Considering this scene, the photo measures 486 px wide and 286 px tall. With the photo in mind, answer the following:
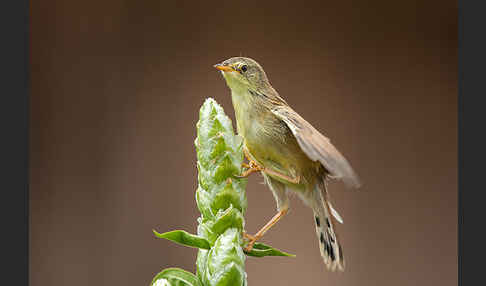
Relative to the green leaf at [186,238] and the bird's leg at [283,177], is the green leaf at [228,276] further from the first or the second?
the bird's leg at [283,177]

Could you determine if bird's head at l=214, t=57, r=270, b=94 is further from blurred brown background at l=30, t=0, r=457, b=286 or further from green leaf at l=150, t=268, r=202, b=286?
blurred brown background at l=30, t=0, r=457, b=286

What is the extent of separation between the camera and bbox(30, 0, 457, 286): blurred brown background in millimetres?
1578

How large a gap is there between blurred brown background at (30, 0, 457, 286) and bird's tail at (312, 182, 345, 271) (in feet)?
2.64

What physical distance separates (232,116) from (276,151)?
0.83 metres

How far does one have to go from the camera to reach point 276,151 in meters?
0.73

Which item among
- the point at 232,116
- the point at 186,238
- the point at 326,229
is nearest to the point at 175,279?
the point at 186,238

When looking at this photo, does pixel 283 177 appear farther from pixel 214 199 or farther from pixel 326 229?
pixel 214 199

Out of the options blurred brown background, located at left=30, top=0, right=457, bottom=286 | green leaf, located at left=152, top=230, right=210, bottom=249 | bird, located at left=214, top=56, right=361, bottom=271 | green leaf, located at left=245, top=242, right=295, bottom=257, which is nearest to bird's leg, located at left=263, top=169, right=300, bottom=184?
bird, located at left=214, top=56, right=361, bottom=271

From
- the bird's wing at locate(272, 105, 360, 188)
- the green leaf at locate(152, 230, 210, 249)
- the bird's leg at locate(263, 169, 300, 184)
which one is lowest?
the green leaf at locate(152, 230, 210, 249)

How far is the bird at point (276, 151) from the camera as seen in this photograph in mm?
730

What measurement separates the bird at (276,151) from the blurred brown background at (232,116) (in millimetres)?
798
